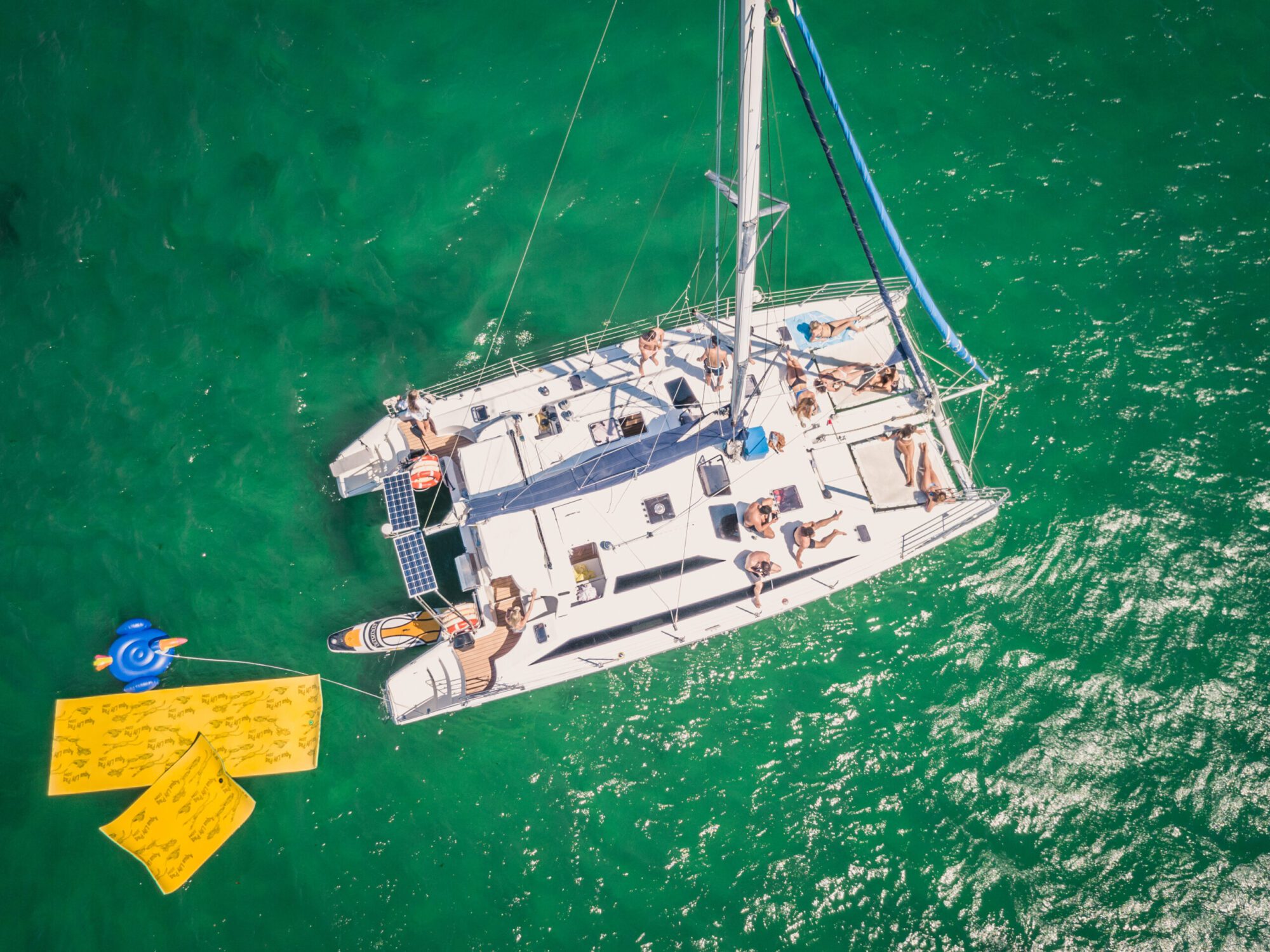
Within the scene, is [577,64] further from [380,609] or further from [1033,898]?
[1033,898]

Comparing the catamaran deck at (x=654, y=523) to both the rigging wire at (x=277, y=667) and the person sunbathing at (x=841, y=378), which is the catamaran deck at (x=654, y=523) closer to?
the person sunbathing at (x=841, y=378)

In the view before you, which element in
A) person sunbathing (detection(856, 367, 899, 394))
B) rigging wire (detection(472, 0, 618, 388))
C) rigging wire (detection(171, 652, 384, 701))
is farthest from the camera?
rigging wire (detection(472, 0, 618, 388))

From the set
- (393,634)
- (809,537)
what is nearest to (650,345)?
(809,537)

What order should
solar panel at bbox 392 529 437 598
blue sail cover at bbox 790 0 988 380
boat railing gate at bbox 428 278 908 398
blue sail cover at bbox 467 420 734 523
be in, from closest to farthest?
blue sail cover at bbox 790 0 988 380, solar panel at bbox 392 529 437 598, blue sail cover at bbox 467 420 734 523, boat railing gate at bbox 428 278 908 398

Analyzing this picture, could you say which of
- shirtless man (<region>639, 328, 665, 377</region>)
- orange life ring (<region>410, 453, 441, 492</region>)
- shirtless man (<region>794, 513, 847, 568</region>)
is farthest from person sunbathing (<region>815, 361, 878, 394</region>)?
orange life ring (<region>410, 453, 441, 492</region>)

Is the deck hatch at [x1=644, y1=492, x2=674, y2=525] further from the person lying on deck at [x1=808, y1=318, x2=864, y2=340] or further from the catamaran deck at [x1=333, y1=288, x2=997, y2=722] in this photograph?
the person lying on deck at [x1=808, y1=318, x2=864, y2=340]
